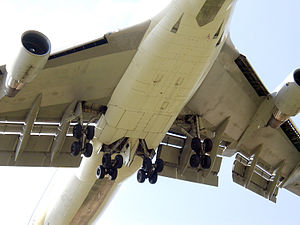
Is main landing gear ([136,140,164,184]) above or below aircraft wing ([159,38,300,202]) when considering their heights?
below

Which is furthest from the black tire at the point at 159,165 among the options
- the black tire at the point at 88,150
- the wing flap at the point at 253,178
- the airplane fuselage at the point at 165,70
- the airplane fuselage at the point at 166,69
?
the wing flap at the point at 253,178

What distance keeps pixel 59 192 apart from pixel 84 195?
1.40 m

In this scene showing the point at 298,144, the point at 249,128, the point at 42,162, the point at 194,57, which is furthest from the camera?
the point at 298,144

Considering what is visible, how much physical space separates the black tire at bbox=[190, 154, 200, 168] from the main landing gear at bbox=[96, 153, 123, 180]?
2.70 meters

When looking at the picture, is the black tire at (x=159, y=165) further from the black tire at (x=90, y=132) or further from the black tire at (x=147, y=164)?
the black tire at (x=90, y=132)

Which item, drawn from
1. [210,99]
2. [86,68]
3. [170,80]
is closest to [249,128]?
[210,99]

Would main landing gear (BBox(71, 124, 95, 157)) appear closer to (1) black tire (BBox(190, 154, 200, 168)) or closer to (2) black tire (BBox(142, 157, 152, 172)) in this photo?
(2) black tire (BBox(142, 157, 152, 172))

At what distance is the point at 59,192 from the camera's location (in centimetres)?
2095

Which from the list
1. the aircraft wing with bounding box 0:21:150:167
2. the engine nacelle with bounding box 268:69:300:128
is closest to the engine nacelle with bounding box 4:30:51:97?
the aircraft wing with bounding box 0:21:150:167

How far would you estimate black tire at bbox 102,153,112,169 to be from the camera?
17922 mm

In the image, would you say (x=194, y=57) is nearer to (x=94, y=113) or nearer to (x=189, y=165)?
(x=94, y=113)

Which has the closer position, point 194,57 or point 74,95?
point 194,57

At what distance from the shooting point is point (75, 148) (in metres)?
17.3

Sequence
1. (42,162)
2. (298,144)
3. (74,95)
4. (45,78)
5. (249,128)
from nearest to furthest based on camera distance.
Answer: (45,78)
(74,95)
(42,162)
(249,128)
(298,144)
